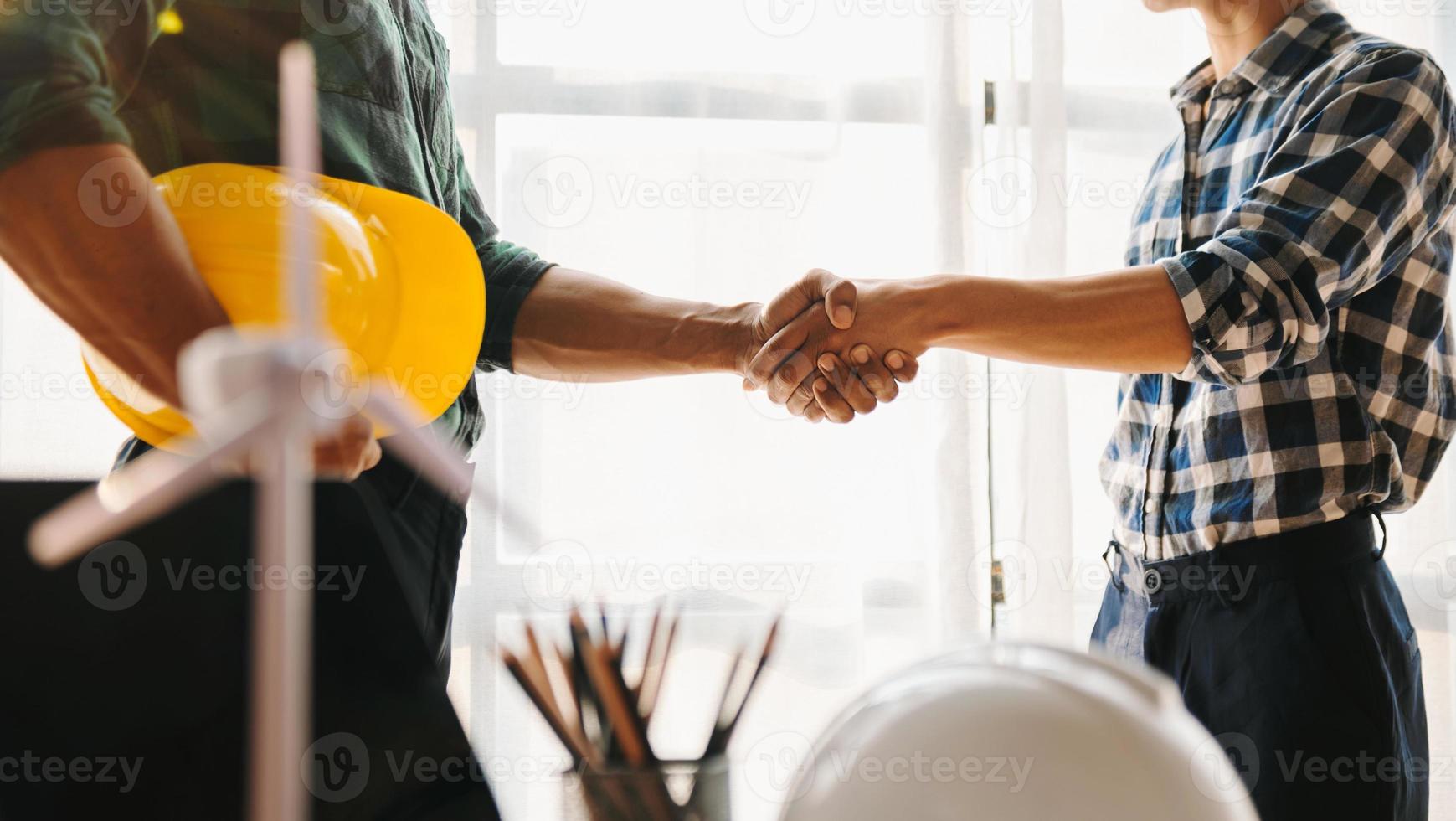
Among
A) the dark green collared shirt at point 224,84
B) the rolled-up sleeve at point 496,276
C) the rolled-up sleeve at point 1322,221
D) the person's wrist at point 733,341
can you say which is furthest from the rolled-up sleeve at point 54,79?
the rolled-up sleeve at point 1322,221

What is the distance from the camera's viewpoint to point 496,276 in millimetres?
1044

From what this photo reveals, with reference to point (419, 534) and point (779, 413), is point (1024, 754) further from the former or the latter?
point (779, 413)

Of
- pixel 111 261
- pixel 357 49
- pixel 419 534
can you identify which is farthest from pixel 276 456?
pixel 357 49

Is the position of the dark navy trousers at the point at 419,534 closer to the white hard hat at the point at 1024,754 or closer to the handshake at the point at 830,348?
the white hard hat at the point at 1024,754

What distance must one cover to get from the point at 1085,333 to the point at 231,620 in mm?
789

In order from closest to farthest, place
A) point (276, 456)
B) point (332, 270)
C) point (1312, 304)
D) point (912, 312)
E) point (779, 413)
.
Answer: point (276, 456) < point (332, 270) < point (1312, 304) < point (912, 312) < point (779, 413)

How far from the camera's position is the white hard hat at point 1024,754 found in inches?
13.7

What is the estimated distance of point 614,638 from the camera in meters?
0.46

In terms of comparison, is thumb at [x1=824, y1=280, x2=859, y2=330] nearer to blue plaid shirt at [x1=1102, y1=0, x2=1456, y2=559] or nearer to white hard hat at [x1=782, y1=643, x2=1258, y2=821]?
blue plaid shirt at [x1=1102, y1=0, x2=1456, y2=559]

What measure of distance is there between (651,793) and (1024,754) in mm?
135

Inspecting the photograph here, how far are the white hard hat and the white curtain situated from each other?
1.34 m

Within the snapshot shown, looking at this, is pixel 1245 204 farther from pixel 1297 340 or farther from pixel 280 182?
pixel 280 182

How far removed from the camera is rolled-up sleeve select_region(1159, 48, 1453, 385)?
935 millimetres

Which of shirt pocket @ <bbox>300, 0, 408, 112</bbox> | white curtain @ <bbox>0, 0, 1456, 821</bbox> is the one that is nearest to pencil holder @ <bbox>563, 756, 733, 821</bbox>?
shirt pocket @ <bbox>300, 0, 408, 112</bbox>
